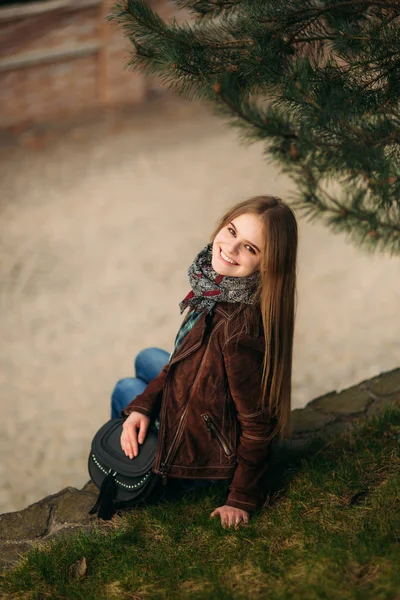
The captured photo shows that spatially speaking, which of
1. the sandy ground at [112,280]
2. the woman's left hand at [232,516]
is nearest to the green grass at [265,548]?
the woman's left hand at [232,516]

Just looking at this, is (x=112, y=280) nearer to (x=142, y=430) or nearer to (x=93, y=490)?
(x=93, y=490)

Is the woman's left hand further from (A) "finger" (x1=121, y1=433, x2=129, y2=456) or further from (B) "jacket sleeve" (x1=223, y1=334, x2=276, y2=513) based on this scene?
(A) "finger" (x1=121, y1=433, x2=129, y2=456)

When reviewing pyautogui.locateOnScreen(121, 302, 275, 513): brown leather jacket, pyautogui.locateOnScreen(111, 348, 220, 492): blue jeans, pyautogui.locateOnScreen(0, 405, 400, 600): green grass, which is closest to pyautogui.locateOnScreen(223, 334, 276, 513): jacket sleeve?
pyautogui.locateOnScreen(121, 302, 275, 513): brown leather jacket

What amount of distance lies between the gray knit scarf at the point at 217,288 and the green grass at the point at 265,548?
738 millimetres

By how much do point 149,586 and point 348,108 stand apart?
1611 mm

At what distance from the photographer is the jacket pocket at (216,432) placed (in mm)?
2484

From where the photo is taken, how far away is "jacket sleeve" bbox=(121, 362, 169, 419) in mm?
2666

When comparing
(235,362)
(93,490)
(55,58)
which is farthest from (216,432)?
(55,58)

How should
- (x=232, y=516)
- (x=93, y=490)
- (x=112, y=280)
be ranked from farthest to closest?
(x=112, y=280)
(x=93, y=490)
(x=232, y=516)

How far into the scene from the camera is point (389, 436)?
3.04 meters

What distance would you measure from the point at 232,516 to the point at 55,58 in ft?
22.2

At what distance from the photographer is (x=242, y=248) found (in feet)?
7.93

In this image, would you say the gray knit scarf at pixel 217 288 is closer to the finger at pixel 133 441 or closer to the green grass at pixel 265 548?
the finger at pixel 133 441

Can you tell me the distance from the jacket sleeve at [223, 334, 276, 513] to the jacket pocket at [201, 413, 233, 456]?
0.04 metres
